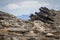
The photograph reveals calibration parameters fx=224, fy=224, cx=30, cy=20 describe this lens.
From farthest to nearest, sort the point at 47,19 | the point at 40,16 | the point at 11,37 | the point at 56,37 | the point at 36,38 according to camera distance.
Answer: the point at 40,16 → the point at 47,19 → the point at 56,37 → the point at 36,38 → the point at 11,37

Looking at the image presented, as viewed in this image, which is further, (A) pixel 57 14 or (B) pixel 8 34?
(A) pixel 57 14

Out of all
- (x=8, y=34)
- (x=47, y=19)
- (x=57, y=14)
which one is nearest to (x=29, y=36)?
(x=8, y=34)

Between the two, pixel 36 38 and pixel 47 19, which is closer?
pixel 36 38

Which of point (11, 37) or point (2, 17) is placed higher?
point (2, 17)

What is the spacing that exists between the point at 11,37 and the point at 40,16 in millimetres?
54871

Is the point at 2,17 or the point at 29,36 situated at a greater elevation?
the point at 2,17

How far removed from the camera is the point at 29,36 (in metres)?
50.4

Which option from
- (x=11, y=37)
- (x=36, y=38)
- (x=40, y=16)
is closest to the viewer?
(x=11, y=37)

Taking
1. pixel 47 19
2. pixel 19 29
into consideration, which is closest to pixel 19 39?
pixel 19 29

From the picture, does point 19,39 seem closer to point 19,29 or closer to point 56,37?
point 19,29

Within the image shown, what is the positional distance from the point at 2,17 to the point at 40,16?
45.2 m

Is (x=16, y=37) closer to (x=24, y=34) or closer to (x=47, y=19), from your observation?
(x=24, y=34)

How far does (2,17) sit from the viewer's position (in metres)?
57.1

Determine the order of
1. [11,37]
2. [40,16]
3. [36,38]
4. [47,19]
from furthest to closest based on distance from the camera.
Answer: [40,16] < [47,19] < [36,38] < [11,37]
